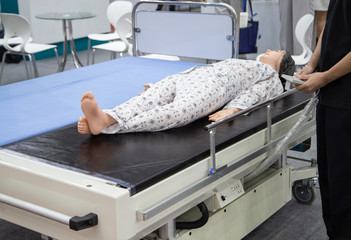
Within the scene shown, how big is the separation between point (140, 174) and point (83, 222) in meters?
0.26

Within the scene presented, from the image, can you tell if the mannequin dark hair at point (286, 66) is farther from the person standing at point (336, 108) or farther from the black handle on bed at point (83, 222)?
the black handle on bed at point (83, 222)

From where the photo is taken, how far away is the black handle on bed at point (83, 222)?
5.15ft

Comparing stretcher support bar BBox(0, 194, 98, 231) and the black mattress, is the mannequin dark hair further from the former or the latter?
stretcher support bar BBox(0, 194, 98, 231)

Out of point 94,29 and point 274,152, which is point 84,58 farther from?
point 274,152

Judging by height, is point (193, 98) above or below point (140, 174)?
above

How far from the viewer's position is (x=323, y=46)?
209 centimetres

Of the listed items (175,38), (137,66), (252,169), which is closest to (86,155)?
(252,169)

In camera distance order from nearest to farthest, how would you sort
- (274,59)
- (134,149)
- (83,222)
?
(83,222) < (134,149) < (274,59)

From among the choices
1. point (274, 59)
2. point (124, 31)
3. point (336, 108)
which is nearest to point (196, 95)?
point (336, 108)

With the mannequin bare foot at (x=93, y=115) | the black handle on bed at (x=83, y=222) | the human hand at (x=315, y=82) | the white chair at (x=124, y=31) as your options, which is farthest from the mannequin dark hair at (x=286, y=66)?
the white chair at (x=124, y=31)

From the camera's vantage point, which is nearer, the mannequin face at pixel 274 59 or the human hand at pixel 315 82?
the human hand at pixel 315 82

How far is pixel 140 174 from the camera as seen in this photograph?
5.67 ft

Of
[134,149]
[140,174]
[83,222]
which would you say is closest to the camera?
[83,222]

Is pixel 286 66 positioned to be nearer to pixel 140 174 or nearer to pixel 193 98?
pixel 193 98
